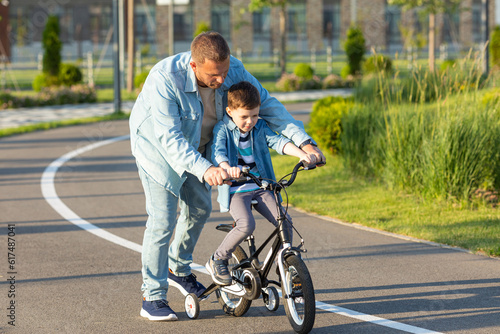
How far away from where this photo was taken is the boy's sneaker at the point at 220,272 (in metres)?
4.86

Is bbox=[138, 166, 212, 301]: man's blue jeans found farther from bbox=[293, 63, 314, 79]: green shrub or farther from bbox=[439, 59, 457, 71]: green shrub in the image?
bbox=[293, 63, 314, 79]: green shrub

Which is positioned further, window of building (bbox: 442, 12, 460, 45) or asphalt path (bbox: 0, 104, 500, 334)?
window of building (bbox: 442, 12, 460, 45)

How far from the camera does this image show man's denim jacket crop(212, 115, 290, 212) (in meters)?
4.62

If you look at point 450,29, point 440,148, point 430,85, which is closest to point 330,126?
point 430,85

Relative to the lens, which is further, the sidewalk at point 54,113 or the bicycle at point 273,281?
the sidewalk at point 54,113

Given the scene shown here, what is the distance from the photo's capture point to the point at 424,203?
876cm

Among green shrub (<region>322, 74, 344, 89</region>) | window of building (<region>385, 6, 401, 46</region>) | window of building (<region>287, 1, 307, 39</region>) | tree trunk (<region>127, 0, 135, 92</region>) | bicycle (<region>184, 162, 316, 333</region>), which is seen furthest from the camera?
window of building (<region>385, 6, 401, 46</region>)

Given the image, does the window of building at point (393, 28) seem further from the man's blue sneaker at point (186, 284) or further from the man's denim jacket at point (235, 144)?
the man's denim jacket at point (235, 144)

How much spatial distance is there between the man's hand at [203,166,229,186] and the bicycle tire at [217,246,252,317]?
1.02m

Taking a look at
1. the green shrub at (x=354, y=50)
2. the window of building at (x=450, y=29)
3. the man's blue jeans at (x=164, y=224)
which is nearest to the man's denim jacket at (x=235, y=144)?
the man's blue jeans at (x=164, y=224)

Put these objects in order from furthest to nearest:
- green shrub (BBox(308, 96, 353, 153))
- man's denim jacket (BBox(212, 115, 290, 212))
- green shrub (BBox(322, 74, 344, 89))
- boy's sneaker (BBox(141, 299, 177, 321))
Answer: green shrub (BBox(322, 74, 344, 89)) → green shrub (BBox(308, 96, 353, 153)) → boy's sneaker (BBox(141, 299, 177, 321)) → man's denim jacket (BBox(212, 115, 290, 212))

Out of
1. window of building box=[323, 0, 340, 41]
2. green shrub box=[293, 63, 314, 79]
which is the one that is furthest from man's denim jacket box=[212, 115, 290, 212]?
window of building box=[323, 0, 340, 41]

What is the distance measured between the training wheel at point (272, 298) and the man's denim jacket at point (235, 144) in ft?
2.10

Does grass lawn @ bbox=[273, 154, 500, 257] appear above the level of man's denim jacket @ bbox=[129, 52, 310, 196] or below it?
A: below
